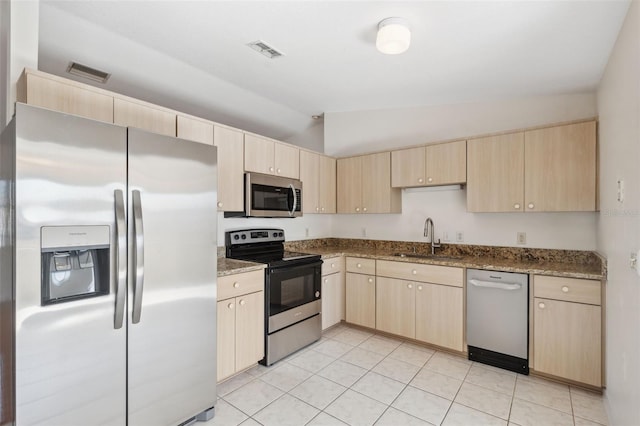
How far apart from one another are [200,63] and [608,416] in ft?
13.3

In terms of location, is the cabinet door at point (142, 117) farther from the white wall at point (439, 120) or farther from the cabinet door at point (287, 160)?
the white wall at point (439, 120)

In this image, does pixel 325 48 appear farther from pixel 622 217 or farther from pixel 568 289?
pixel 568 289

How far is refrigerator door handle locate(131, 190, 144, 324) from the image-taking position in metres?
1.65

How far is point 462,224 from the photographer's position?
345 centimetres

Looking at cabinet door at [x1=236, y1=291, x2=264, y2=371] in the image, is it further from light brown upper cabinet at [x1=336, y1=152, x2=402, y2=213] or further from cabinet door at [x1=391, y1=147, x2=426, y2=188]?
cabinet door at [x1=391, y1=147, x2=426, y2=188]

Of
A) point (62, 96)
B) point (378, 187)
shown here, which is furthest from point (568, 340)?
point (62, 96)

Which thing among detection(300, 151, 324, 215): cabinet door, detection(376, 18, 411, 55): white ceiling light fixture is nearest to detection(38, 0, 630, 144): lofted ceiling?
detection(376, 18, 411, 55): white ceiling light fixture

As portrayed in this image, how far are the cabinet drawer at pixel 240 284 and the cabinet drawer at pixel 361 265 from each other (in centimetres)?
133

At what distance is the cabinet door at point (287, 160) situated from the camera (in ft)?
11.0

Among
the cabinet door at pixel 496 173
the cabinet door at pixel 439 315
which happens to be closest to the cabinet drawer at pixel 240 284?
the cabinet door at pixel 439 315

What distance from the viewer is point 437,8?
190cm

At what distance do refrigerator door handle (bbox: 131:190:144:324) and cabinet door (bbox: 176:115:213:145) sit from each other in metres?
0.99

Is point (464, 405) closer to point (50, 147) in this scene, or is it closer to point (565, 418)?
point (565, 418)

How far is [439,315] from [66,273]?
2.98 meters
